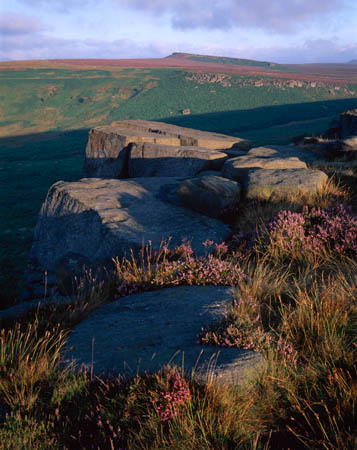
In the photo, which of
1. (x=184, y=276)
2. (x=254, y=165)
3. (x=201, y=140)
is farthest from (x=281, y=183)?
(x=201, y=140)

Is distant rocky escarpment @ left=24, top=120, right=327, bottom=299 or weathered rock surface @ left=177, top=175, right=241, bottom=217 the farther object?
weathered rock surface @ left=177, top=175, right=241, bottom=217

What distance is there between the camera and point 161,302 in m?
3.86

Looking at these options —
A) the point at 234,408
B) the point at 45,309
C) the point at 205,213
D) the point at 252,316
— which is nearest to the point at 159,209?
the point at 205,213

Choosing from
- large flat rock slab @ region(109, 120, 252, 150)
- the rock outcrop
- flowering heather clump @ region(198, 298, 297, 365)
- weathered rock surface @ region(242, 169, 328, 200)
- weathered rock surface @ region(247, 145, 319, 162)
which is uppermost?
the rock outcrop

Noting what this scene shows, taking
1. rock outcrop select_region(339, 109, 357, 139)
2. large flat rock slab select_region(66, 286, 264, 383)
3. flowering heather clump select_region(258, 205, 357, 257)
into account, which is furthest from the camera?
rock outcrop select_region(339, 109, 357, 139)

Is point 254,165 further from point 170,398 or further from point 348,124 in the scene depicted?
point 348,124

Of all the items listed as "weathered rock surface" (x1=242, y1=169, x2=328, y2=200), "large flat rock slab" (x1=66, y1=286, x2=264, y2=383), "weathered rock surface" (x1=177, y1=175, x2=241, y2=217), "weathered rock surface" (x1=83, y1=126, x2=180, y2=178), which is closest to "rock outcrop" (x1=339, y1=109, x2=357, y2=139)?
"weathered rock surface" (x1=83, y1=126, x2=180, y2=178)

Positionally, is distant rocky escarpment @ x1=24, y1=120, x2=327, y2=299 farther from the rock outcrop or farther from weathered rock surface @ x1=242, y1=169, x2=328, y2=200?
the rock outcrop

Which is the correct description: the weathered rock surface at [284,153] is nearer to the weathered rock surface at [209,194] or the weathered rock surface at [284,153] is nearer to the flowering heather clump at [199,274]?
the weathered rock surface at [209,194]

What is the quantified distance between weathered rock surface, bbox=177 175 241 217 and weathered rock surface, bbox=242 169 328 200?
0.36 m

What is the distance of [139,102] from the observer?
69688 mm

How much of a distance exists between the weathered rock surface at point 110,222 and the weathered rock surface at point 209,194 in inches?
8.6

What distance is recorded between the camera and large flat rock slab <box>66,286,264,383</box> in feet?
8.46

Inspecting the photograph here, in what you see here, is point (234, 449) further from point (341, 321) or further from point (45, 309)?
point (45, 309)
